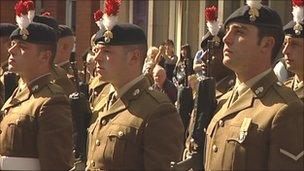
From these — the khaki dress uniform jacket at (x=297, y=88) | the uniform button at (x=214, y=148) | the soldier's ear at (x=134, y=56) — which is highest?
the soldier's ear at (x=134, y=56)

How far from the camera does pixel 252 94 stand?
4898mm

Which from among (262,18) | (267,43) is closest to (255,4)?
(262,18)

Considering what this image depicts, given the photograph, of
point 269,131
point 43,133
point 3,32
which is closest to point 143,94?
point 43,133

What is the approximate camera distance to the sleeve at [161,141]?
204 inches

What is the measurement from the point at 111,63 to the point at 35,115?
700 mm

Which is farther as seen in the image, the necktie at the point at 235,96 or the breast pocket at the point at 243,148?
the necktie at the point at 235,96

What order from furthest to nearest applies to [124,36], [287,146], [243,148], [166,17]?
[166,17] < [124,36] < [243,148] < [287,146]

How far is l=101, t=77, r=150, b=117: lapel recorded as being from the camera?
5504 millimetres

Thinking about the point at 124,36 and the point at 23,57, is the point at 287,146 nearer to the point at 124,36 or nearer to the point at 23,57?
the point at 124,36

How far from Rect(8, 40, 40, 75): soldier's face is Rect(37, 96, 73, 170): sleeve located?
14.7 inches

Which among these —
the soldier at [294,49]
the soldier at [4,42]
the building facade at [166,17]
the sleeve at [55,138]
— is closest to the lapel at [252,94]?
the soldier at [294,49]

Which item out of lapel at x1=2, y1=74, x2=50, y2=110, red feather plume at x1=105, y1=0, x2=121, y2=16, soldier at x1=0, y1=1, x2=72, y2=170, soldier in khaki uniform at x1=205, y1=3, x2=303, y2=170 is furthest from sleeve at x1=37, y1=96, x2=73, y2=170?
soldier in khaki uniform at x1=205, y1=3, x2=303, y2=170

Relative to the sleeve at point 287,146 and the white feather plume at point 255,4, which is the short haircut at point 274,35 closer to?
the white feather plume at point 255,4

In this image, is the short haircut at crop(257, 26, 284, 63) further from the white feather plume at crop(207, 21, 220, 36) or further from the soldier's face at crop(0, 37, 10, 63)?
the soldier's face at crop(0, 37, 10, 63)
